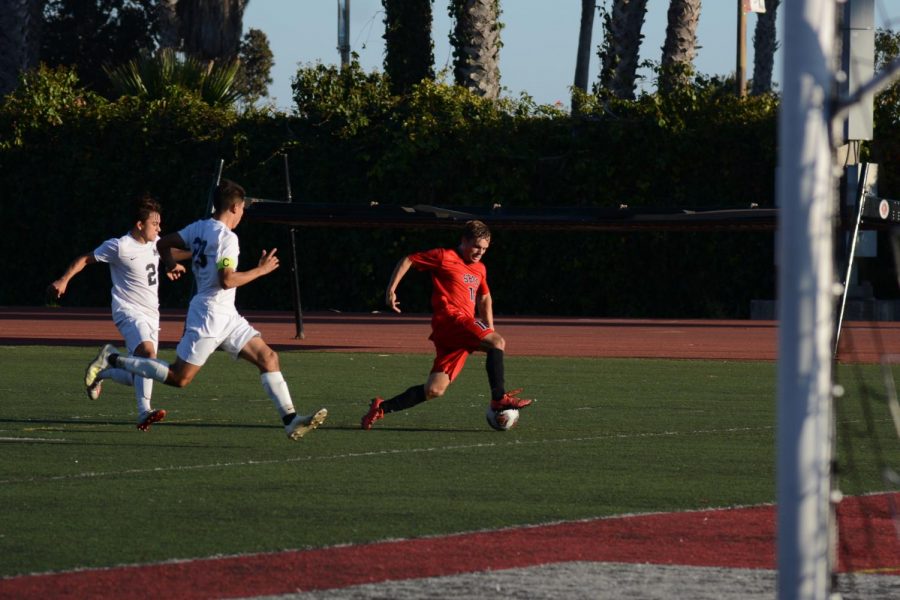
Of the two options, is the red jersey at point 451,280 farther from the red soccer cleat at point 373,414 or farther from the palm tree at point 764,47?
the palm tree at point 764,47

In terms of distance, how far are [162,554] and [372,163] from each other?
25.4 metres

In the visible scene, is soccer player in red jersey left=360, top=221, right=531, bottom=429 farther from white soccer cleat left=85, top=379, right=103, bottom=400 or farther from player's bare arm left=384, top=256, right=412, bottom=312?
white soccer cleat left=85, top=379, right=103, bottom=400

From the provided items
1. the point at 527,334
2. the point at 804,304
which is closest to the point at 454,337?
the point at 804,304

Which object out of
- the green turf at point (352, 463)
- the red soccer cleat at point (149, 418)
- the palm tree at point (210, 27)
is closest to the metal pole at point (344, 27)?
the palm tree at point (210, 27)

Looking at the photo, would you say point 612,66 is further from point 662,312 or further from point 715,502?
point 715,502

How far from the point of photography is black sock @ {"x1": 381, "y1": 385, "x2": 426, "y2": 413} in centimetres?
1252

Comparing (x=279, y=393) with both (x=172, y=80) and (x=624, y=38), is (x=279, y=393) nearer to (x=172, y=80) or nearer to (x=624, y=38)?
(x=172, y=80)

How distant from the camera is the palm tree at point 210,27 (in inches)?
1859

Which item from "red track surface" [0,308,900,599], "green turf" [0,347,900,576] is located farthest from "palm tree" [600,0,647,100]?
"red track surface" [0,308,900,599]

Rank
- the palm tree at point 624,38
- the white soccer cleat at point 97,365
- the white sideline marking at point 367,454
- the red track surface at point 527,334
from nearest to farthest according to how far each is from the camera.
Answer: the white sideline marking at point 367,454, the white soccer cleat at point 97,365, the red track surface at point 527,334, the palm tree at point 624,38

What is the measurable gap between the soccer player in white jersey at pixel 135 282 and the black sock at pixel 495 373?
253cm

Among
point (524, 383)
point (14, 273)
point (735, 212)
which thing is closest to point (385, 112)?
point (14, 273)

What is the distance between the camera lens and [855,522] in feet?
27.0

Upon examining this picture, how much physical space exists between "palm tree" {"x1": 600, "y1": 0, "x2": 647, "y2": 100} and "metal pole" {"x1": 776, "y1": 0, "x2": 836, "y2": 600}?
31.2 m
